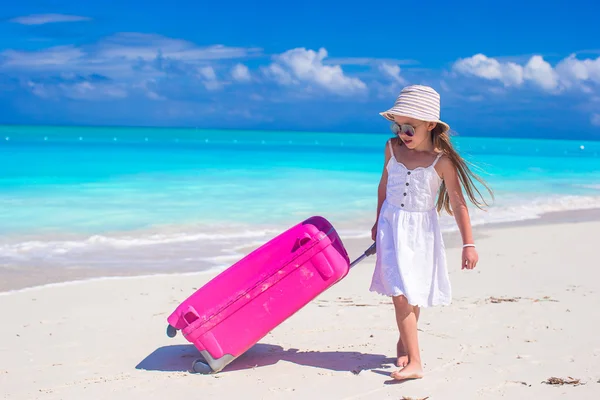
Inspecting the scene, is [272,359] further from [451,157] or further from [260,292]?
[451,157]

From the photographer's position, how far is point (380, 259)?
3332mm

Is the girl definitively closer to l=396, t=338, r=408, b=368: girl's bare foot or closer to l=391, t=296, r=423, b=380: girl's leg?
l=391, t=296, r=423, b=380: girl's leg

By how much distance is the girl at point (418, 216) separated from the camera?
326 cm

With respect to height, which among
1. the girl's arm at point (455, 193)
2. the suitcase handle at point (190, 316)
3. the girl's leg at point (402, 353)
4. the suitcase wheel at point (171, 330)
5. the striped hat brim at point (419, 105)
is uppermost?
the striped hat brim at point (419, 105)

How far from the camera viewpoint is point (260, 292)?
11.0 ft

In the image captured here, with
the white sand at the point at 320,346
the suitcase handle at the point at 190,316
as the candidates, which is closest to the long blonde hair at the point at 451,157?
the white sand at the point at 320,346

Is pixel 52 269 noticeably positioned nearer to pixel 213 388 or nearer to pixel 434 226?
pixel 213 388

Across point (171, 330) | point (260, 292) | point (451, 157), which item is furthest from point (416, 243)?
point (171, 330)

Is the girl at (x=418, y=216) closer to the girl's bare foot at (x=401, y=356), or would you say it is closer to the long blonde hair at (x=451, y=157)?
the long blonde hair at (x=451, y=157)

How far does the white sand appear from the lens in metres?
3.22

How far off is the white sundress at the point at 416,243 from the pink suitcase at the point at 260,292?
0.24 meters

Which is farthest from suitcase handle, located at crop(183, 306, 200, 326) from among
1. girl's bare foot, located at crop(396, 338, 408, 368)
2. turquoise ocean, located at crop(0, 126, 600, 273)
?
turquoise ocean, located at crop(0, 126, 600, 273)

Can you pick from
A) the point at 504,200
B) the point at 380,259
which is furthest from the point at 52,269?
the point at 504,200

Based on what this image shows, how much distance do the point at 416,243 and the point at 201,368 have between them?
1242 mm
